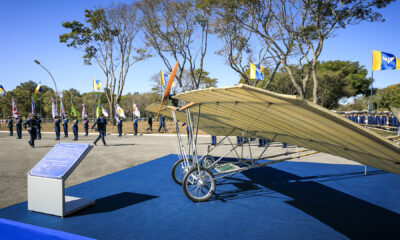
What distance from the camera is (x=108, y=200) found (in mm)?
5199

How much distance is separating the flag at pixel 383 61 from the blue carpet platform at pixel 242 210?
616 cm

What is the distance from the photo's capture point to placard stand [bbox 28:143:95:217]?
425 centimetres

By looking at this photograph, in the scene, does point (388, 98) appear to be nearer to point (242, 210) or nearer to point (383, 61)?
point (383, 61)

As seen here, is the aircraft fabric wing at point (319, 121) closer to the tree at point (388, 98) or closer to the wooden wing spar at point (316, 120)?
the wooden wing spar at point (316, 120)

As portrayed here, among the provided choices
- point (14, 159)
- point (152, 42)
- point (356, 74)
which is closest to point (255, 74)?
point (152, 42)

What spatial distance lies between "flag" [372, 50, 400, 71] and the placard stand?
12539 millimetres

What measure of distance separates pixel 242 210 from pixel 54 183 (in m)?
3.63

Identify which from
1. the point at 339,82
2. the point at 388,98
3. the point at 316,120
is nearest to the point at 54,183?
the point at 316,120

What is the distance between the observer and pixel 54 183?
427 centimetres

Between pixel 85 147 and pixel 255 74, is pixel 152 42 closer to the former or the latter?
pixel 255 74

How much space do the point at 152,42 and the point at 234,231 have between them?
2863 centimetres

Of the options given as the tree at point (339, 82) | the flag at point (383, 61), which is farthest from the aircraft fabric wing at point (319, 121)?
the tree at point (339, 82)

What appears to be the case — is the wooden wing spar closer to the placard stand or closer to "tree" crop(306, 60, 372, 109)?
the placard stand

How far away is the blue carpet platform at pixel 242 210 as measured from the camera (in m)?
3.77
